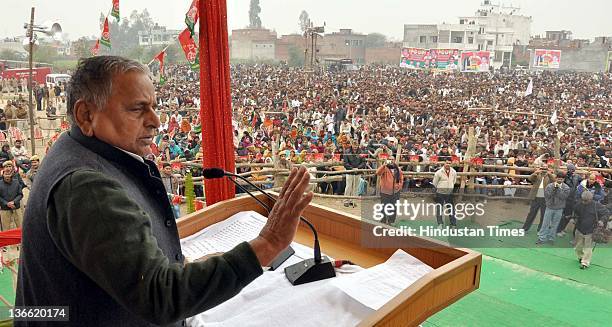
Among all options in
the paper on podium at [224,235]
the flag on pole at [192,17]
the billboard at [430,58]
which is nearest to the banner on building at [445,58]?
the billboard at [430,58]

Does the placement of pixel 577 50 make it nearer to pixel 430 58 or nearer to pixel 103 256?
pixel 430 58

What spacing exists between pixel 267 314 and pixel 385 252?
481mm

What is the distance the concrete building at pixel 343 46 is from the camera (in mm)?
4812

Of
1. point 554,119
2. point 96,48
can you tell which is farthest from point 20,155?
point 554,119

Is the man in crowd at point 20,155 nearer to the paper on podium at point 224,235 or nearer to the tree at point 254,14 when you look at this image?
the tree at point 254,14

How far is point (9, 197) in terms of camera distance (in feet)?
11.6

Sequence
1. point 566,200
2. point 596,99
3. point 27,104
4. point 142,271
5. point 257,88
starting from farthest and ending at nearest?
point 257,88 < point 596,99 < point 566,200 < point 27,104 < point 142,271

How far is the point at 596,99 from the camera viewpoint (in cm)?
463

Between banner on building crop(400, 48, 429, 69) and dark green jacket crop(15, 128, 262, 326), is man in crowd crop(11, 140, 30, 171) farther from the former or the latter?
banner on building crop(400, 48, 429, 69)

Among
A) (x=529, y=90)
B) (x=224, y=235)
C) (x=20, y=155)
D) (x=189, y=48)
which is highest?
(x=189, y=48)

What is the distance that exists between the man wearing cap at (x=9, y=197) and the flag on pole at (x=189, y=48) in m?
1.76

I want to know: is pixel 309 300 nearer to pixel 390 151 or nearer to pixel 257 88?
pixel 390 151

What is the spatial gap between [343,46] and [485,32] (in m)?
1.49

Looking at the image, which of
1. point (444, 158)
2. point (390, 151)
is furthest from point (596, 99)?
point (390, 151)
